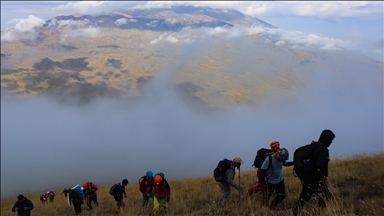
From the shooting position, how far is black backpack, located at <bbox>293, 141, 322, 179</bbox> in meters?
5.41

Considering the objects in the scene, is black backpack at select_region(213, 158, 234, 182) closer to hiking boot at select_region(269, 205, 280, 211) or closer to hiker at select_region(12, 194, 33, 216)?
hiking boot at select_region(269, 205, 280, 211)

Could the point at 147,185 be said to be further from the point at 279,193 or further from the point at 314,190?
the point at 314,190

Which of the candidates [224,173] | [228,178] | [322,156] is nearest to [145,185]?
[224,173]

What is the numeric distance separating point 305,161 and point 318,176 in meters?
0.35

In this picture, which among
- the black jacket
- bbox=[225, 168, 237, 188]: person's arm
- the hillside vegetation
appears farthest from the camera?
bbox=[225, 168, 237, 188]: person's arm

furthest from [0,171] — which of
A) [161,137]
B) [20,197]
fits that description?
[20,197]

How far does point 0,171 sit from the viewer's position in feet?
388

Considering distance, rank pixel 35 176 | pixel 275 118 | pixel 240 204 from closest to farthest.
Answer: pixel 240 204, pixel 35 176, pixel 275 118

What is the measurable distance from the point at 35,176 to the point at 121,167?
2580 centimetres

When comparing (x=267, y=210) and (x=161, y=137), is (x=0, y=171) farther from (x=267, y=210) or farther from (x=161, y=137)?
(x=267, y=210)

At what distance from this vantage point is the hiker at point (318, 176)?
5348mm

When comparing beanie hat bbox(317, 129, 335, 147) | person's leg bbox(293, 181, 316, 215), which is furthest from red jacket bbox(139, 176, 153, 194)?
beanie hat bbox(317, 129, 335, 147)

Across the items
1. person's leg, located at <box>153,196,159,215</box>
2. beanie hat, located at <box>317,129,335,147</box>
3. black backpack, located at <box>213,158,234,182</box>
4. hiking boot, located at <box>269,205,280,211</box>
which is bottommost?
hiking boot, located at <box>269,205,280,211</box>

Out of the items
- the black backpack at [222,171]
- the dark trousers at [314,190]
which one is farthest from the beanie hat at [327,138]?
the black backpack at [222,171]
